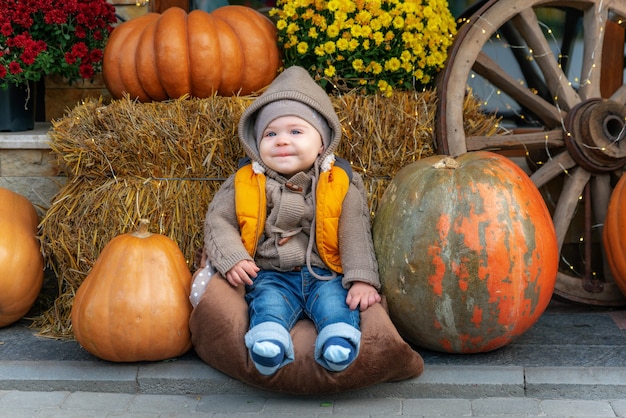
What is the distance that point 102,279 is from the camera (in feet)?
9.84

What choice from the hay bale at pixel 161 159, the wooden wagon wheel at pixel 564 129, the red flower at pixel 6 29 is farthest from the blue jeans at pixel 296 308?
the red flower at pixel 6 29

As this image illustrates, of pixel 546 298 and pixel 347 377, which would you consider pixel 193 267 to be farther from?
pixel 546 298

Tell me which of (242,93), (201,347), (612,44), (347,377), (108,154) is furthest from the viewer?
(612,44)

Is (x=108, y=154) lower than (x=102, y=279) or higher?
higher

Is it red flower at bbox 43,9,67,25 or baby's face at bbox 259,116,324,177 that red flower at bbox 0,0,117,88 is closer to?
red flower at bbox 43,9,67,25

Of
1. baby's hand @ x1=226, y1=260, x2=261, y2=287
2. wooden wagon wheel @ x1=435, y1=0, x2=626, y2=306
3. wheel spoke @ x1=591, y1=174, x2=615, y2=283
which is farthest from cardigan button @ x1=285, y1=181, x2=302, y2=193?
wheel spoke @ x1=591, y1=174, x2=615, y2=283

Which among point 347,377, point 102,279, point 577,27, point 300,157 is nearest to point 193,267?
point 102,279

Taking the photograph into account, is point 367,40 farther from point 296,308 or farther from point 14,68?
point 14,68

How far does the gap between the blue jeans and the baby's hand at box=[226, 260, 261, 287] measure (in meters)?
0.08

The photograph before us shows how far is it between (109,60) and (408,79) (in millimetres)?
1399

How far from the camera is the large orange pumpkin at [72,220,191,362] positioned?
2.93 metres

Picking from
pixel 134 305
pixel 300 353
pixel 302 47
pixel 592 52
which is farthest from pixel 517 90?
pixel 134 305

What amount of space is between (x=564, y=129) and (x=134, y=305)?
2.16 meters

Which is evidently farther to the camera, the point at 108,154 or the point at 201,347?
the point at 108,154
